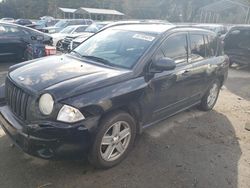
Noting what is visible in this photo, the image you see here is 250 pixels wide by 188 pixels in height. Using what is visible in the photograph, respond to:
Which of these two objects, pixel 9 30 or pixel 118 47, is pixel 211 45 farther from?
pixel 9 30

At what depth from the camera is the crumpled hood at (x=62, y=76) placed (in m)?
3.15

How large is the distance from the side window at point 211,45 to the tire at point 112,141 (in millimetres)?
2651

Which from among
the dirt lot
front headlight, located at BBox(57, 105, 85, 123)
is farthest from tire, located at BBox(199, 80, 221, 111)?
front headlight, located at BBox(57, 105, 85, 123)

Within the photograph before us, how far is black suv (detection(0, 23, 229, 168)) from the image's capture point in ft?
9.96

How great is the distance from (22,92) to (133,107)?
4.61 ft

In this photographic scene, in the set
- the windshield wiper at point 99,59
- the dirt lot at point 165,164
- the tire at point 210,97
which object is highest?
the windshield wiper at point 99,59

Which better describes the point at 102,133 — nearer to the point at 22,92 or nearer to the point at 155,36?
the point at 22,92

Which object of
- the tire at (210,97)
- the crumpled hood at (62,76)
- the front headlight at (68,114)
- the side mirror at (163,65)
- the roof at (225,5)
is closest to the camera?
the front headlight at (68,114)

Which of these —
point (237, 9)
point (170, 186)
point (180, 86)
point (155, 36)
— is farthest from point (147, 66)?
point (237, 9)

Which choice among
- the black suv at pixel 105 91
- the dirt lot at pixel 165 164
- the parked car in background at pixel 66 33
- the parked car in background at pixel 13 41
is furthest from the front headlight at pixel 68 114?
the parked car in background at pixel 66 33

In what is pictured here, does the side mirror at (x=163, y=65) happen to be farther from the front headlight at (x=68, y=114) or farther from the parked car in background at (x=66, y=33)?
the parked car in background at (x=66, y=33)

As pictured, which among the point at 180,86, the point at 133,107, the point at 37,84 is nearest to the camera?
the point at 37,84

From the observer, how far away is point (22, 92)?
3.28 m

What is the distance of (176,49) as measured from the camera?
14.6 feet
